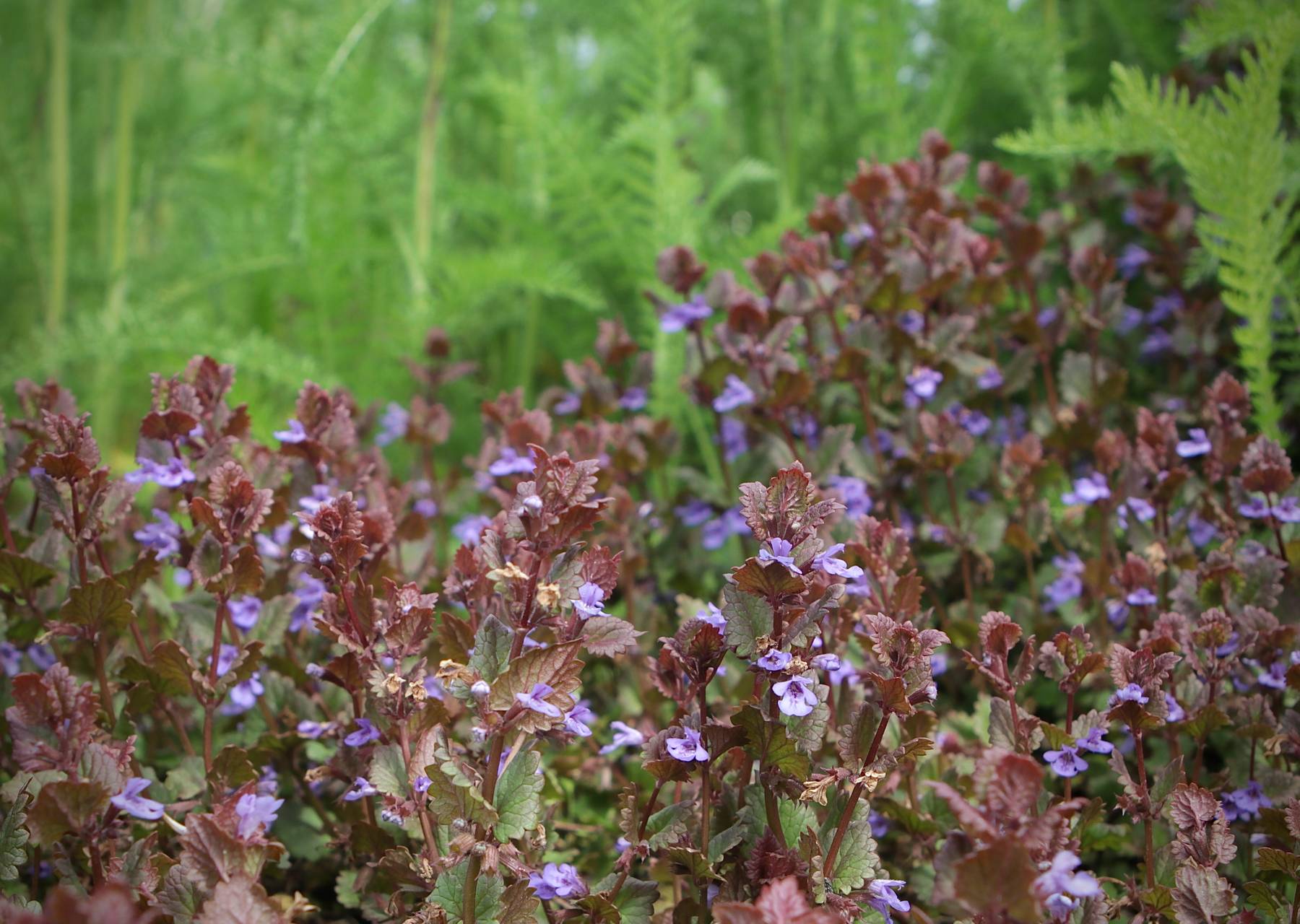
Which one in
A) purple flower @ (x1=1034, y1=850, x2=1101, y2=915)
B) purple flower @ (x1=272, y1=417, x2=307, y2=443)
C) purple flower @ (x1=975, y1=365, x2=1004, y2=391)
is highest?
purple flower @ (x1=975, y1=365, x2=1004, y2=391)

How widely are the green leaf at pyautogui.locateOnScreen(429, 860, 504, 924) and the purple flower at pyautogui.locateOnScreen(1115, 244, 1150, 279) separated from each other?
1853 mm

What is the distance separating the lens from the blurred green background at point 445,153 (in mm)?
2598

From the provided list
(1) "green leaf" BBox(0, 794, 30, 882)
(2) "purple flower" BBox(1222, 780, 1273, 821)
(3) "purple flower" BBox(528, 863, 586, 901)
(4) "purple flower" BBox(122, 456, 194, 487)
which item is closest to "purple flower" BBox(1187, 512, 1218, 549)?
(2) "purple flower" BBox(1222, 780, 1273, 821)

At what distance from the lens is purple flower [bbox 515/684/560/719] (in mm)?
1025

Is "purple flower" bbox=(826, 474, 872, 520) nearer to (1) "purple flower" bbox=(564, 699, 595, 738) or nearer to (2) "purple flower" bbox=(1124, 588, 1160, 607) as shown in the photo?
(2) "purple flower" bbox=(1124, 588, 1160, 607)

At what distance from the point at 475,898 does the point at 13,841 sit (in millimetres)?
499

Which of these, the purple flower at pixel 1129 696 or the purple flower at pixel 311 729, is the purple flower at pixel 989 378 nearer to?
the purple flower at pixel 1129 696

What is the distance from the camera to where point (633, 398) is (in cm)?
196

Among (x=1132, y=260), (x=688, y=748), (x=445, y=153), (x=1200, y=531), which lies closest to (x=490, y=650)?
(x=688, y=748)

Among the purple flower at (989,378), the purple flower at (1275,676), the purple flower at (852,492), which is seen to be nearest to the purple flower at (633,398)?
the purple flower at (852,492)

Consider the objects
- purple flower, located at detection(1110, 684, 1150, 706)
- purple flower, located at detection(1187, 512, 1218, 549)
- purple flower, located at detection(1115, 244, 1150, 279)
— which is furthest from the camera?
purple flower, located at detection(1115, 244, 1150, 279)

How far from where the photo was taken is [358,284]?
11.2 feet

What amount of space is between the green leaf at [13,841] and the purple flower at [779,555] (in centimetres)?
84

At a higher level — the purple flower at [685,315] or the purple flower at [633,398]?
the purple flower at [685,315]
